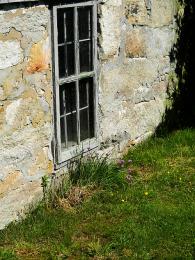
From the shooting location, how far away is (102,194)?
520cm

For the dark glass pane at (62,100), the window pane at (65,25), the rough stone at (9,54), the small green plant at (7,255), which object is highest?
the window pane at (65,25)

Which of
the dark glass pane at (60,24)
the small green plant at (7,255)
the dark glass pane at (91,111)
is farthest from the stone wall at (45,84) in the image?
the small green plant at (7,255)

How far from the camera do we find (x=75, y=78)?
17.2ft

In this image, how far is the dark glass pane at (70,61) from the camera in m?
5.16

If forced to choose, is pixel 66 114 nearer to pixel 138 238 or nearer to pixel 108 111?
pixel 108 111

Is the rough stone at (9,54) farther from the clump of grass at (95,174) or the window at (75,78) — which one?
the clump of grass at (95,174)

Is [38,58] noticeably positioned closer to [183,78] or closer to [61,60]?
[61,60]

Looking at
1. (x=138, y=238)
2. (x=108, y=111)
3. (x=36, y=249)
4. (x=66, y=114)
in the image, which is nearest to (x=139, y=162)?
(x=108, y=111)

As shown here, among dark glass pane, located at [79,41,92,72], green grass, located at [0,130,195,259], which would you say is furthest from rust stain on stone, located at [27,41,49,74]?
green grass, located at [0,130,195,259]

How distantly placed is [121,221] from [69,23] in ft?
6.29

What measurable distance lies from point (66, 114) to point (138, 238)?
150 centimetres

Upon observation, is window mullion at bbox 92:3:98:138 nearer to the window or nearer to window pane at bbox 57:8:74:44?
the window

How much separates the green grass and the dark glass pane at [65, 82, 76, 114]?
0.58m

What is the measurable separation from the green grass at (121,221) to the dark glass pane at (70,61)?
3.05 ft
